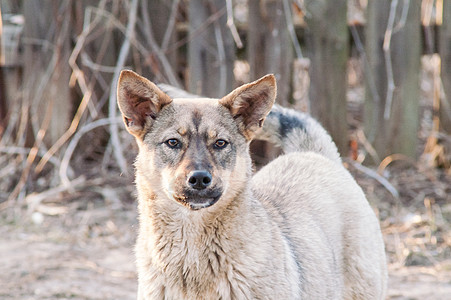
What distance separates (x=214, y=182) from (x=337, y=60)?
330cm

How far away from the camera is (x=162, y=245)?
3.18m

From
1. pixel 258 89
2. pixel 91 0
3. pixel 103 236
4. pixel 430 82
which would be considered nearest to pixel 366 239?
pixel 258 89

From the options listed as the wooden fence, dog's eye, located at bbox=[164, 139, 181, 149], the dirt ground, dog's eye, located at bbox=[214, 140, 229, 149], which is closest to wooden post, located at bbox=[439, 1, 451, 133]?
the wooden fence

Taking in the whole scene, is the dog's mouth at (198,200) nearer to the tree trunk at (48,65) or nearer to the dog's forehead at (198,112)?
the dog's forehead at (198,112)

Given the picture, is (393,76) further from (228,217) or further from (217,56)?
(228,217)

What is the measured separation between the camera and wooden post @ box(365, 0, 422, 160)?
6020 millimetres

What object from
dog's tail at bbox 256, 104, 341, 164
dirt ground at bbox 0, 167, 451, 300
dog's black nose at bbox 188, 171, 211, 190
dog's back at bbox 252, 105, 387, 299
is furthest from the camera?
dirt ground at bbox 0, 167, 451, 300

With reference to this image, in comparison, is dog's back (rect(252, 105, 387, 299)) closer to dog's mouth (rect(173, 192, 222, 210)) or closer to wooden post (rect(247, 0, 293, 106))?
dog's mouth (rect(173, 192, 222, 210))

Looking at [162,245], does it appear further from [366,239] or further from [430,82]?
[430,82]

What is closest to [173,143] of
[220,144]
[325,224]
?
[220,144]

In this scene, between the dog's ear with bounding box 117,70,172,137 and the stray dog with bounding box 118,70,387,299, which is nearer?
the stray dog with bounding box 118,70,387,299

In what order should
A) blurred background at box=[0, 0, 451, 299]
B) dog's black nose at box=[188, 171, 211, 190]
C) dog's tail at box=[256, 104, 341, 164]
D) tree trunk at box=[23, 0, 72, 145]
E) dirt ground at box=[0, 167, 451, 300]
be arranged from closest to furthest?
dog's black nose at box=[188, 171, 211, 190] → dog's tail at box=[256, 104, 341, 164] → dirt ground at box=[0, 167, 451, 300] → blurred background at box=[0, 0, 451, 299] → tree trunk at box=[23, 0, 72, 145]

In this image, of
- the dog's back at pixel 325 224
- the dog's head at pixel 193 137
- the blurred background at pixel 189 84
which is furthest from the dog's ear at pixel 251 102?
the blurred background at pixel 189 84

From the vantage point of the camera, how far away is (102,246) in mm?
5289
